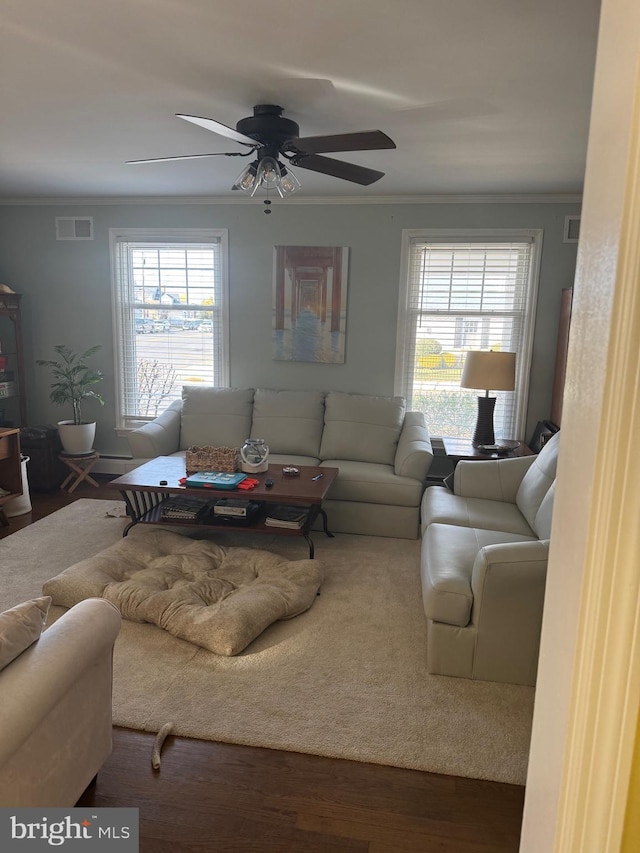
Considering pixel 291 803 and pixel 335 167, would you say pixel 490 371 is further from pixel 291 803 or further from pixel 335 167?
pixel 291 803

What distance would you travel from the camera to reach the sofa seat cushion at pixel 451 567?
250 centimetres

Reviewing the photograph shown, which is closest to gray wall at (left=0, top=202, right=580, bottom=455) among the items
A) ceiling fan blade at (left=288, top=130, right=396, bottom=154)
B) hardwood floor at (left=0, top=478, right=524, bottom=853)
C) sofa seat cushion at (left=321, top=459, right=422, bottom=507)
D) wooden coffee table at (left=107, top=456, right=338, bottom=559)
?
sofa seat cushion at (left=321, top=459, right=422, bottom=507)

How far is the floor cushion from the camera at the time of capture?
2707mm

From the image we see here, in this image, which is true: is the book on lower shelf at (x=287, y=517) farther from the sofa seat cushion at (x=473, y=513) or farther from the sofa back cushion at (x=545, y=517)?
the sofa back cushion at (x=545, y=517)

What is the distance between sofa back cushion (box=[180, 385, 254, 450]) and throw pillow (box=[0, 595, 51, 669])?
324 cm

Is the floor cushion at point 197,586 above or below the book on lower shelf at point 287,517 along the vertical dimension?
below

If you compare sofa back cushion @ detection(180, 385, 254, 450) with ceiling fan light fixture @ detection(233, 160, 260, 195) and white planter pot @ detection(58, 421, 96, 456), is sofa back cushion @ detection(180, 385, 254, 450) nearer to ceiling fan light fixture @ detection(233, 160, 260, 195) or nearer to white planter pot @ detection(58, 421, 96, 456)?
white planter pot @ detection(58, 421, 96, 456)

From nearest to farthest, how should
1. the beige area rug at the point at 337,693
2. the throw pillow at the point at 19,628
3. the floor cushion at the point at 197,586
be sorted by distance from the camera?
the throw pillow at the point at 19,628 < the beige area rug at the point at 337,693 < the floor cushion at the point at 197,586

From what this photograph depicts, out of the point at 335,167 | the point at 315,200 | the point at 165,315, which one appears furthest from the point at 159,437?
the point at 335,167

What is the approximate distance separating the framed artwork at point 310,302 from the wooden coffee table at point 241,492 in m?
1.38

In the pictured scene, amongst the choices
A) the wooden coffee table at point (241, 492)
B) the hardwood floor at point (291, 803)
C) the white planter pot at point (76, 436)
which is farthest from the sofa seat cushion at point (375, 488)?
the white planter pot at point (76, 436)

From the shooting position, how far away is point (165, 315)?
212 inches

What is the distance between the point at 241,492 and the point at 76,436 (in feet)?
7.72

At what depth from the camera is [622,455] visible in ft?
2.19
